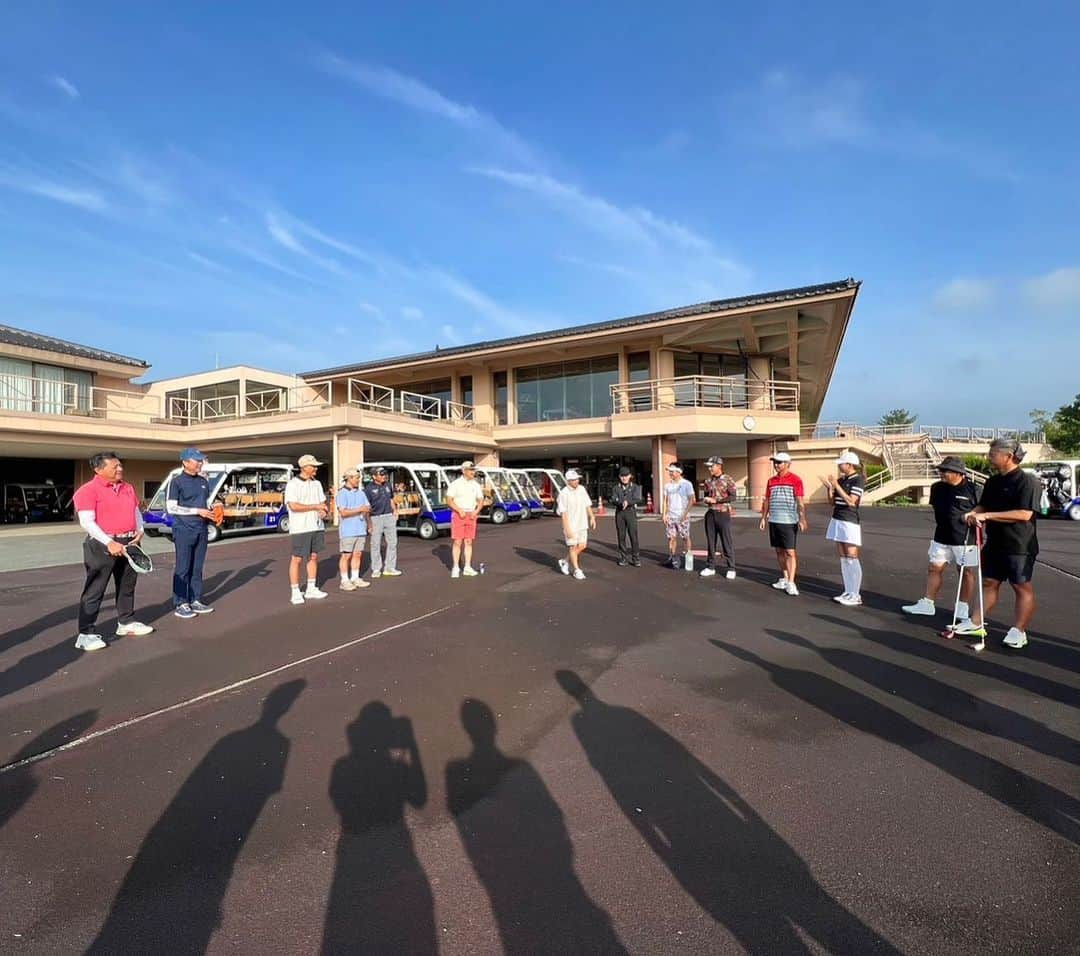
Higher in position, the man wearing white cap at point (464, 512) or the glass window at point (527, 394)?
the glass window at point (527, 394)

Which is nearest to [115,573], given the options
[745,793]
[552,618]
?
[552,618]

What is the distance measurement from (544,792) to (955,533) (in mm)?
5169

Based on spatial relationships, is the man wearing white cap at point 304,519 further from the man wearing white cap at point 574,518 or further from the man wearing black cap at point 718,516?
the man wearing black cap at point 718,516

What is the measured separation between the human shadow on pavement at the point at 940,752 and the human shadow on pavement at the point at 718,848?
3.88 feet

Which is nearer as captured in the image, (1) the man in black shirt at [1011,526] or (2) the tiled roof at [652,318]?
(1) the man in black shirt at [1011,526]

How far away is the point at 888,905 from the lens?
2105 millimetres

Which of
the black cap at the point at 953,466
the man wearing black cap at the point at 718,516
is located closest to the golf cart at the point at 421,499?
the man wearing black cap at the point at 718,516

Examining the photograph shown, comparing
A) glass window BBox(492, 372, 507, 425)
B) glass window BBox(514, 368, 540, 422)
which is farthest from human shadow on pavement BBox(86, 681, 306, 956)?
glass window BBox(492, 372, 507, 425)

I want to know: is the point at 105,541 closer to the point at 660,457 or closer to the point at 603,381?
the point at 660,457

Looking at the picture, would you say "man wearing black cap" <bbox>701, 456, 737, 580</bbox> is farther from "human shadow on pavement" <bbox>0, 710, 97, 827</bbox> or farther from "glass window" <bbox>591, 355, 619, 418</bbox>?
"glass window" <bbox>591, 355, 619, 418</bbox>

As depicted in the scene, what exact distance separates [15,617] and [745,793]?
7.85m

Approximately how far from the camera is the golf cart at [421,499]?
1536 cm

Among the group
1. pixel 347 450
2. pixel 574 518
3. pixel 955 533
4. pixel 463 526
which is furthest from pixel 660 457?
pixel 955 533

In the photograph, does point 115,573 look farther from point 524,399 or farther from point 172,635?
point 524,399
